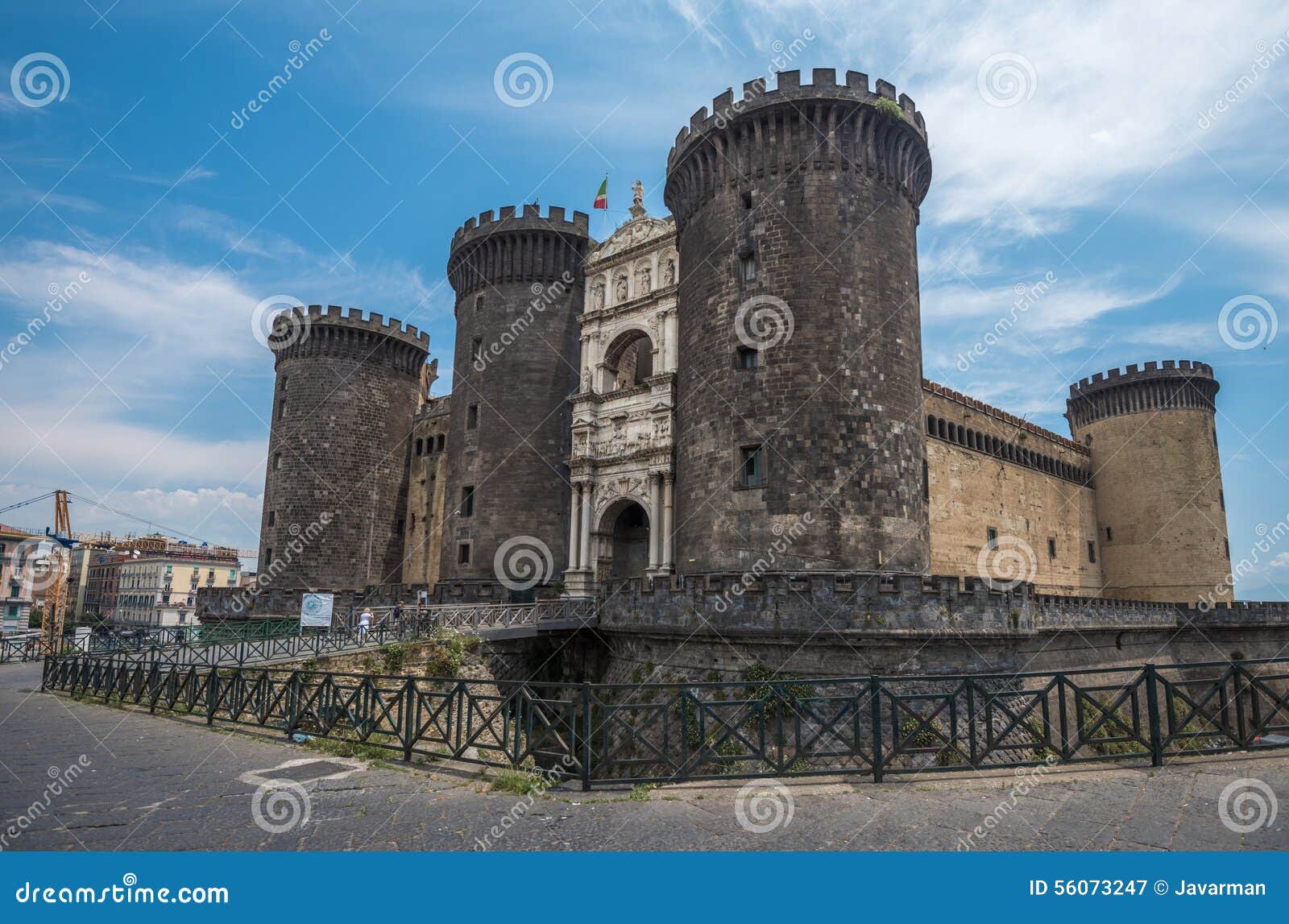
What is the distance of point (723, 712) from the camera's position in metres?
16.5

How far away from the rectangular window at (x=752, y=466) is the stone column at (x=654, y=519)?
457cm

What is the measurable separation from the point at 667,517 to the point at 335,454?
18.2 meters

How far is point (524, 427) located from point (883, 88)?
16.7 m

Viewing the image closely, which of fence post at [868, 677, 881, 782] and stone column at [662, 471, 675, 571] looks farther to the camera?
stone column at [662, 471, 675, 571]

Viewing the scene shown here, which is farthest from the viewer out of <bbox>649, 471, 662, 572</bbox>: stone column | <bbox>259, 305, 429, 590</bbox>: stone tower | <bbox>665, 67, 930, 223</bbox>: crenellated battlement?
<bbox>259, 305, 429, 590</bbox>: stone tower

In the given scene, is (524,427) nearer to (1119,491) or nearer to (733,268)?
(733,268)

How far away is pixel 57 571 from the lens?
2212 inches

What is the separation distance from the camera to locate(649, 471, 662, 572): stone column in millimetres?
24797

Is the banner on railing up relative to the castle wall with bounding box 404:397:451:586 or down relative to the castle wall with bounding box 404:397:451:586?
down

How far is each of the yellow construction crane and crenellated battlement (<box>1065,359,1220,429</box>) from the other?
54.3 meters

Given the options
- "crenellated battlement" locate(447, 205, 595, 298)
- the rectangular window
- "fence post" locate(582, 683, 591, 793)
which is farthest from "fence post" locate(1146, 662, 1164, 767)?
"crenellated battlement" locate(447, 205, 595, 298)

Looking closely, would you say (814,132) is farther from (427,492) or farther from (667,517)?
(427,492)

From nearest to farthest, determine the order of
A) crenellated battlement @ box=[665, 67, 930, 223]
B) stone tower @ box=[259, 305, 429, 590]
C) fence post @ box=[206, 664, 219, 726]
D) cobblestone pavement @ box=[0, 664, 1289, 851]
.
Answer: cobblestone pavement @ box=[0, 664, 1289, 851] → fence post @ box=[206, 664, 219, 726] → crenellated battlement @ box=[665, 67, 930, 223] → stone tower @ box=[259, 305, 429, 590]

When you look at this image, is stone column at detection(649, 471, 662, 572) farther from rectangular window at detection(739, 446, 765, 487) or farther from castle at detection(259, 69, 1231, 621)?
rectangular window at detection(739, 446, 765, 487)
